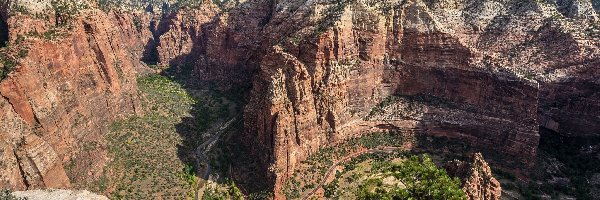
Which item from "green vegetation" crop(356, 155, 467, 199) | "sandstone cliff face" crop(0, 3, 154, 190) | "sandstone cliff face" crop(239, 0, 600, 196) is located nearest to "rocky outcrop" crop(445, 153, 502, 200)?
"green vegetation" crop(356, 155, 467, 199)

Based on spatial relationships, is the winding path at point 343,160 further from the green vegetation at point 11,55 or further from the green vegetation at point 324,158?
the green vegetation at point 11,55

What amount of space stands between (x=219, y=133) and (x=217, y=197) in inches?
896

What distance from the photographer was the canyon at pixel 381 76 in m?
72.4

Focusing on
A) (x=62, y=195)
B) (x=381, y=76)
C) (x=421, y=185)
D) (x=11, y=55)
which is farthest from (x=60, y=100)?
(x=421, y=185)

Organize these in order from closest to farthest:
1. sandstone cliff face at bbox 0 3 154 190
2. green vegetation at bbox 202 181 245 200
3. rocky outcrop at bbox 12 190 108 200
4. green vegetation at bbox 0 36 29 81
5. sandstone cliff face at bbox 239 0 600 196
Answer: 1. rocky outcrop at bbox 12 190 108 200
2. sandstone cliff face at bbox 0 3 154 190
3. green vegetation at bbox 0 36 29 81
4. green vegetation at bbox 202 181 245 200
5. sandstone cliff face at bbox 239 0 600 196

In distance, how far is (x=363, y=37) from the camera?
82.4 meters

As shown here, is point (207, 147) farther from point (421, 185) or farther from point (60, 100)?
point (421, 185)

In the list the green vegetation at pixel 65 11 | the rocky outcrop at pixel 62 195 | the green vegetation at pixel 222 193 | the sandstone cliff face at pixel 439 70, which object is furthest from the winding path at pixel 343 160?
the green vegetation at pixel 65 11

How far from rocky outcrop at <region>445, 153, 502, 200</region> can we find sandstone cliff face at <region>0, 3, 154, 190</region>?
166 feet

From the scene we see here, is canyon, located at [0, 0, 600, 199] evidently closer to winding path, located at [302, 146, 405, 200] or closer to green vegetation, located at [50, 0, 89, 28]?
green vegetation, located at [50, 0, 89, 28]

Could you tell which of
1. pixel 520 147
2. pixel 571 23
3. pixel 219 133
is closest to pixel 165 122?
pixel 219 133

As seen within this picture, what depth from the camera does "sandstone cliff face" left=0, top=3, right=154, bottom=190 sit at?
57.2m

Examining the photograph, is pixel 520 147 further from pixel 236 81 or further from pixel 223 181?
pixel 236 81

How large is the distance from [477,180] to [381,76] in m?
37.9
